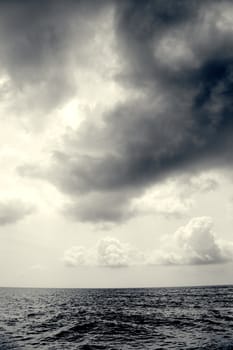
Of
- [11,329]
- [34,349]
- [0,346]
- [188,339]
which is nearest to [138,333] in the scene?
[188,339]

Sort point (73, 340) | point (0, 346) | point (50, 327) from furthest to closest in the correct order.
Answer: point (50, 327), point (73, 340), point (0, 346)

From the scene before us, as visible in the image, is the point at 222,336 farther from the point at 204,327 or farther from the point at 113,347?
the point at 113,347

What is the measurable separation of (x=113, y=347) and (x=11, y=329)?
17031mm

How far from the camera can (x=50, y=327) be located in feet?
112

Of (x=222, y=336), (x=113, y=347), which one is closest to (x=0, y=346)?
(x=113, y=347)

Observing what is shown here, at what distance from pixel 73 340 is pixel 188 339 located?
10142 mm

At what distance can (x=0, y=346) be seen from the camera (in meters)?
24.1

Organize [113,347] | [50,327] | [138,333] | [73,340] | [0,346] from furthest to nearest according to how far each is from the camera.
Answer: [50,327] → [138,333] → [73,340] → [0,346] → [113,347]

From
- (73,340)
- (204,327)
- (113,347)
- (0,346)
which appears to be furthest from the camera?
(204,327)

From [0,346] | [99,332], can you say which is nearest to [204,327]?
[99,332]

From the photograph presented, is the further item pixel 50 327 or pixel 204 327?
pixel 50 327

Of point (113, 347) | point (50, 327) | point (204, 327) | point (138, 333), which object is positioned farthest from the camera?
point (50, 327)

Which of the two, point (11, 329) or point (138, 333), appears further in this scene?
point (11, 329)

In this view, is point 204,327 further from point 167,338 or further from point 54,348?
point 54,348
